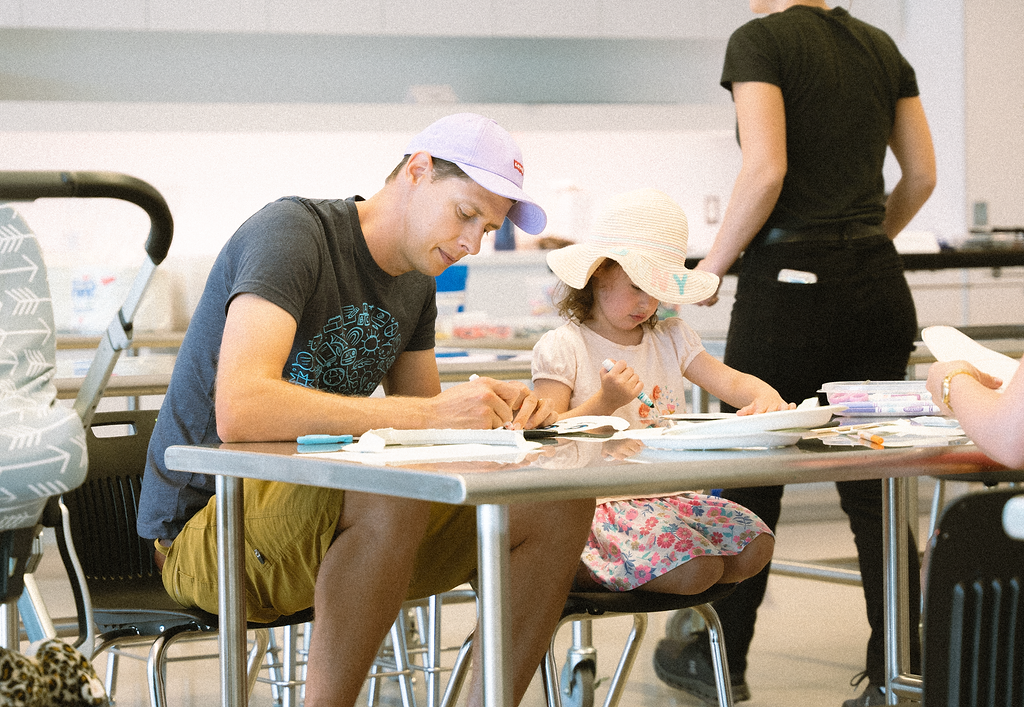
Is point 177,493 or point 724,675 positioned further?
point 724,675

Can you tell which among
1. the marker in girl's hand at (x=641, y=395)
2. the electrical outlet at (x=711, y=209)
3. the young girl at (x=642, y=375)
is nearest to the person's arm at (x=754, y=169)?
the young girl at (x=642, y=375)

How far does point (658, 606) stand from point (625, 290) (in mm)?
561

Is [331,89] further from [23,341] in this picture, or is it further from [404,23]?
[23,341]

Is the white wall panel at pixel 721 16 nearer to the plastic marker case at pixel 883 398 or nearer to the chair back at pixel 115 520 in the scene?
the plastic marker case at pixel 883 398

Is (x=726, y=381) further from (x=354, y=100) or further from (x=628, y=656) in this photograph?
(x=354, y=100)

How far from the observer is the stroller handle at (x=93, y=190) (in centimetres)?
117

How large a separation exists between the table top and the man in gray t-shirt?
0.20 m

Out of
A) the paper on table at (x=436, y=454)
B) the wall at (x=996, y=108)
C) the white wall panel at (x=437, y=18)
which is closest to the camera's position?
the paper on table at (x=436, y=454)

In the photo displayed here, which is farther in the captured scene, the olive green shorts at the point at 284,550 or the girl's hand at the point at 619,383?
the girl's hand at the point at 619,383

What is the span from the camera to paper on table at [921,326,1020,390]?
1289 millimetres

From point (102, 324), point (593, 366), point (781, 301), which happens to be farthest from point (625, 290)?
point (102, 324)

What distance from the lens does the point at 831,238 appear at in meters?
2.17

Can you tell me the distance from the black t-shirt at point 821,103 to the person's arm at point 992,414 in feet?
3.74

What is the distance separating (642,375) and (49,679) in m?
1.12
